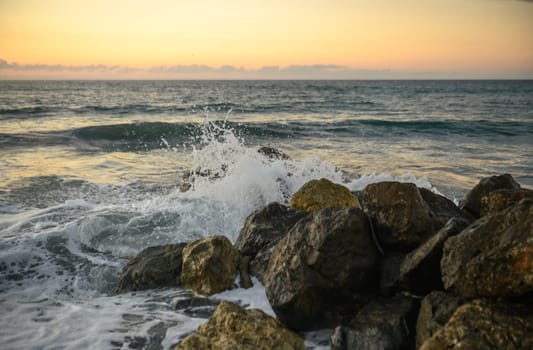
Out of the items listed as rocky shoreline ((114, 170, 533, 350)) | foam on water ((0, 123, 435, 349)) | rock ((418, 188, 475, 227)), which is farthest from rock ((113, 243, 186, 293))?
rock ((418, 188, 475, 227))

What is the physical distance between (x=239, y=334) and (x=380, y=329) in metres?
1.01

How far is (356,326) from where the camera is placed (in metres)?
3.06

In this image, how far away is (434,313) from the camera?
286 cm

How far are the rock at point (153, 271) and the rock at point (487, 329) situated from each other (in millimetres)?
3009

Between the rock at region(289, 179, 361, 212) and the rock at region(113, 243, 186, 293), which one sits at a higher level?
the rock at region(289, 179, 361, 212)

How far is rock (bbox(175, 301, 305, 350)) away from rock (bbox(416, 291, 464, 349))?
88 cm

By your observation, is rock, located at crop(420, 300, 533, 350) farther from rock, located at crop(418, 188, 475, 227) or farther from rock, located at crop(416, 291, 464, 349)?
rock, located at crop(418, 188, 475, 227)

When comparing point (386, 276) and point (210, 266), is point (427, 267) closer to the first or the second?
point (386, 276)

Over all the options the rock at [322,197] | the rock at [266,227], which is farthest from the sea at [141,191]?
the rock at [322,197]

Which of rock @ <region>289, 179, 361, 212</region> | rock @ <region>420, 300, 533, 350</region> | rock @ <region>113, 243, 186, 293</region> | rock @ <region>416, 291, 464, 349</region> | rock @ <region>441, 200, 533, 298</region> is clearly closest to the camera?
rock @ <region>420, 300, 533, 350</region>

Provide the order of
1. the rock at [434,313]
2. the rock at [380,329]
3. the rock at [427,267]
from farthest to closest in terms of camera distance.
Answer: the rock at [427,267] → the rock at [380,329] → the rock at [434,313]

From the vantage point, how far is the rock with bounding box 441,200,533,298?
2.50 meters

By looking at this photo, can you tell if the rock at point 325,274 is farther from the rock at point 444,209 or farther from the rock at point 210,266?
the rock at point 444,209

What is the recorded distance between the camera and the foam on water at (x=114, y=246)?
151 inches
